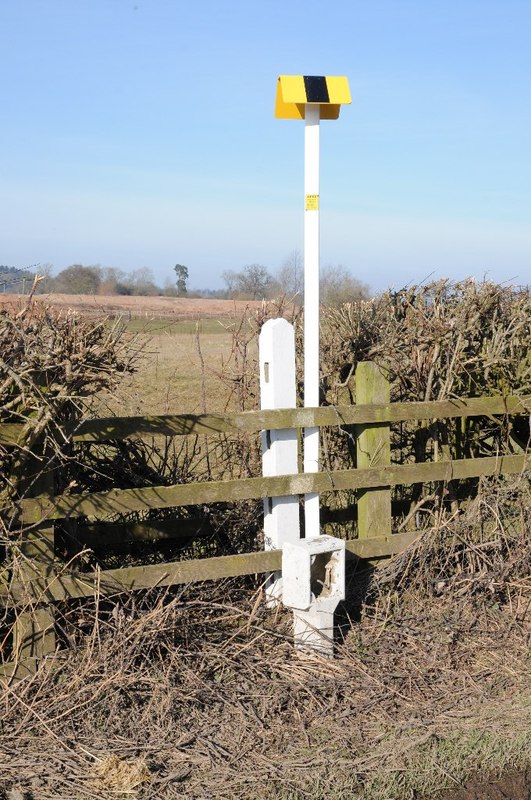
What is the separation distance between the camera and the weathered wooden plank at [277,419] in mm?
4465

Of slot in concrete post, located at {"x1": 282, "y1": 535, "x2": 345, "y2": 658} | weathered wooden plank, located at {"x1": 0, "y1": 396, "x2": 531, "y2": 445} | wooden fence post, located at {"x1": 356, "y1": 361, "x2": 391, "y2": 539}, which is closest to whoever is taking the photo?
weathered wooden plank, located at {"x1": 0, "y1": 396, "x2": 531, "y2": 445}

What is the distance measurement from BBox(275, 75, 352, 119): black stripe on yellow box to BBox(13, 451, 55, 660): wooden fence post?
8.11 feet

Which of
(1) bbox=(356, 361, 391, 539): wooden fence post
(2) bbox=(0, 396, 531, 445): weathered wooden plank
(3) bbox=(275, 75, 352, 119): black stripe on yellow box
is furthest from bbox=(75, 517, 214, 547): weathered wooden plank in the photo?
(3) bbox=(275, 75, 352, 119): black stripe on yellow box

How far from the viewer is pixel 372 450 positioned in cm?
548

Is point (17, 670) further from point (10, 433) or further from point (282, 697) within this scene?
point (282, 697)

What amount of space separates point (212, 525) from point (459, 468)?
1.67 m

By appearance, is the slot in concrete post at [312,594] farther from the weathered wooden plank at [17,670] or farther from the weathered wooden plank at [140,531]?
the weathered wooden plank at [17,670]

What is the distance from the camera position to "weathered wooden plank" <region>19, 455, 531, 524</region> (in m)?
4.38

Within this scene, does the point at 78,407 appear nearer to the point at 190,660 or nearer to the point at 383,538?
the point at 190,660

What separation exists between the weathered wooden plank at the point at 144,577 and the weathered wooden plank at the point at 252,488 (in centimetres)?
33

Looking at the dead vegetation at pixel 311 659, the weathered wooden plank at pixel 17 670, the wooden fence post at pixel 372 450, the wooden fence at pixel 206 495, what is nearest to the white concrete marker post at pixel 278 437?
the wooden fence at pixel 206 495

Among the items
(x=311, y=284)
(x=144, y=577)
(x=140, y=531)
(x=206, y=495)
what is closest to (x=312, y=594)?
(x=206, y=495)

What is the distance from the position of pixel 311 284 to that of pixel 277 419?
84cm

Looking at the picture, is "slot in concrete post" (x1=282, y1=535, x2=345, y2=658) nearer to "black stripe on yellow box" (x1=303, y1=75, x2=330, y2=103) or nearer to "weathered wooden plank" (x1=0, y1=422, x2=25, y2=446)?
"weathered wooden plank" (x1=0, y1=422, x2=25, y2=446)
